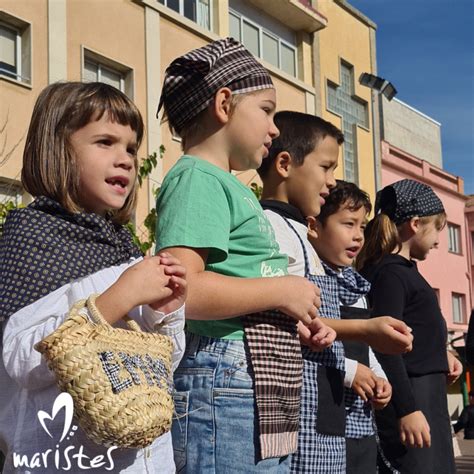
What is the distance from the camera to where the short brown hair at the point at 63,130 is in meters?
2.26

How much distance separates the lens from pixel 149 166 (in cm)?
782

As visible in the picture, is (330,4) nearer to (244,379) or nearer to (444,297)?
(444,297)

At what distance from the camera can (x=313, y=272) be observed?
3.12m

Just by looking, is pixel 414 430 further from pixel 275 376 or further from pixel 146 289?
pixel 146 289

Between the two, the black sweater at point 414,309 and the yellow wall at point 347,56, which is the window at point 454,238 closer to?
the yellow wall at point 347,56

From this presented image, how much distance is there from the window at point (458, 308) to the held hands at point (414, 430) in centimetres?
2903

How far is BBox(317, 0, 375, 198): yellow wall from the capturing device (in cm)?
2241

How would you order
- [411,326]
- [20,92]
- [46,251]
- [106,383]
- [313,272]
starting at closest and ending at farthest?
[106,383]
[46,251]
[313,272]
[411,326]
[20,92]

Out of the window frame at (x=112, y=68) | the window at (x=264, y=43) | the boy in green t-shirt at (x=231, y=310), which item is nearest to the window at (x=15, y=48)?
the window frame at (x=112, y=68)

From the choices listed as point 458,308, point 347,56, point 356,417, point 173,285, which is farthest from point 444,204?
point 173,285

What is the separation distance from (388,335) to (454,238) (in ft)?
102

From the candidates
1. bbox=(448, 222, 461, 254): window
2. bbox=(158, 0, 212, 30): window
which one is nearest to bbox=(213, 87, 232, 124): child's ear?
bbox=(158, 0, 212, 30): window

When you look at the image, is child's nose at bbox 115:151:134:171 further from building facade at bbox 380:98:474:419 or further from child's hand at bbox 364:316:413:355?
building facade at bbox 380:98:474:419

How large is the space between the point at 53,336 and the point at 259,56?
60.0 ft
